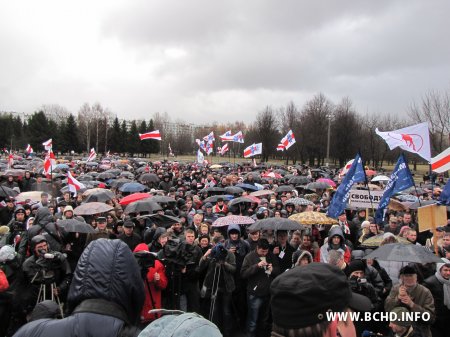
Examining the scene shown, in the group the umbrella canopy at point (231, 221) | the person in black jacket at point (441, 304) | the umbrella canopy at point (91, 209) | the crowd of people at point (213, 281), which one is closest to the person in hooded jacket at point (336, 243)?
the crowd of people at point (213, 281)

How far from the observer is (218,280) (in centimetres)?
625

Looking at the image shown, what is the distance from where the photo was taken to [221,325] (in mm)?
6637

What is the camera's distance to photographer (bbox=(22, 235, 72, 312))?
5691 millimetres

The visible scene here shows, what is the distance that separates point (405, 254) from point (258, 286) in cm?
226

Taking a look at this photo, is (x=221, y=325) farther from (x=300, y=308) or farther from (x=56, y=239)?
(x=300, y=308)

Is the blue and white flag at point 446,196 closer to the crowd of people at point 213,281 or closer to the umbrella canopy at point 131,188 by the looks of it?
the crowd of people at point 213,281

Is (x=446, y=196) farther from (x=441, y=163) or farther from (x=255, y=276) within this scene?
(x=255, y=276)

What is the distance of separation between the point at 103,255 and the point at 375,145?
6634cm

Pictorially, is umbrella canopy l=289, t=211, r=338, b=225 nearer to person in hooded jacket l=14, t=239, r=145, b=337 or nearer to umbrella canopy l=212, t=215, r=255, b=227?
umbrella canopy l=212, t=215, r=255, b=227

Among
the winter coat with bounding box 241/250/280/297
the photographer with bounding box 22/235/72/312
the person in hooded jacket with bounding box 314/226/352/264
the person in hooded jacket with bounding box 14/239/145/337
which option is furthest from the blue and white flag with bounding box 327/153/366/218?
the person in hooded jacket with bounding box 14/239/145/337

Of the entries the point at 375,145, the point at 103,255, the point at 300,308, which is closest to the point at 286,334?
the point at 300,308

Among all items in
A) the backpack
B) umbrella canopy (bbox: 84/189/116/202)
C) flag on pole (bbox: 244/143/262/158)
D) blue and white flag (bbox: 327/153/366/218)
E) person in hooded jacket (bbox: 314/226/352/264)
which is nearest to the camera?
the backpack

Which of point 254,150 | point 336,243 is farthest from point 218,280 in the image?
point 254,150

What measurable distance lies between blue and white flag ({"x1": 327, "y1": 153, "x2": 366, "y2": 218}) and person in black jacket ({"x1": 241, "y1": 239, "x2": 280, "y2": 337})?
9.73 ft
